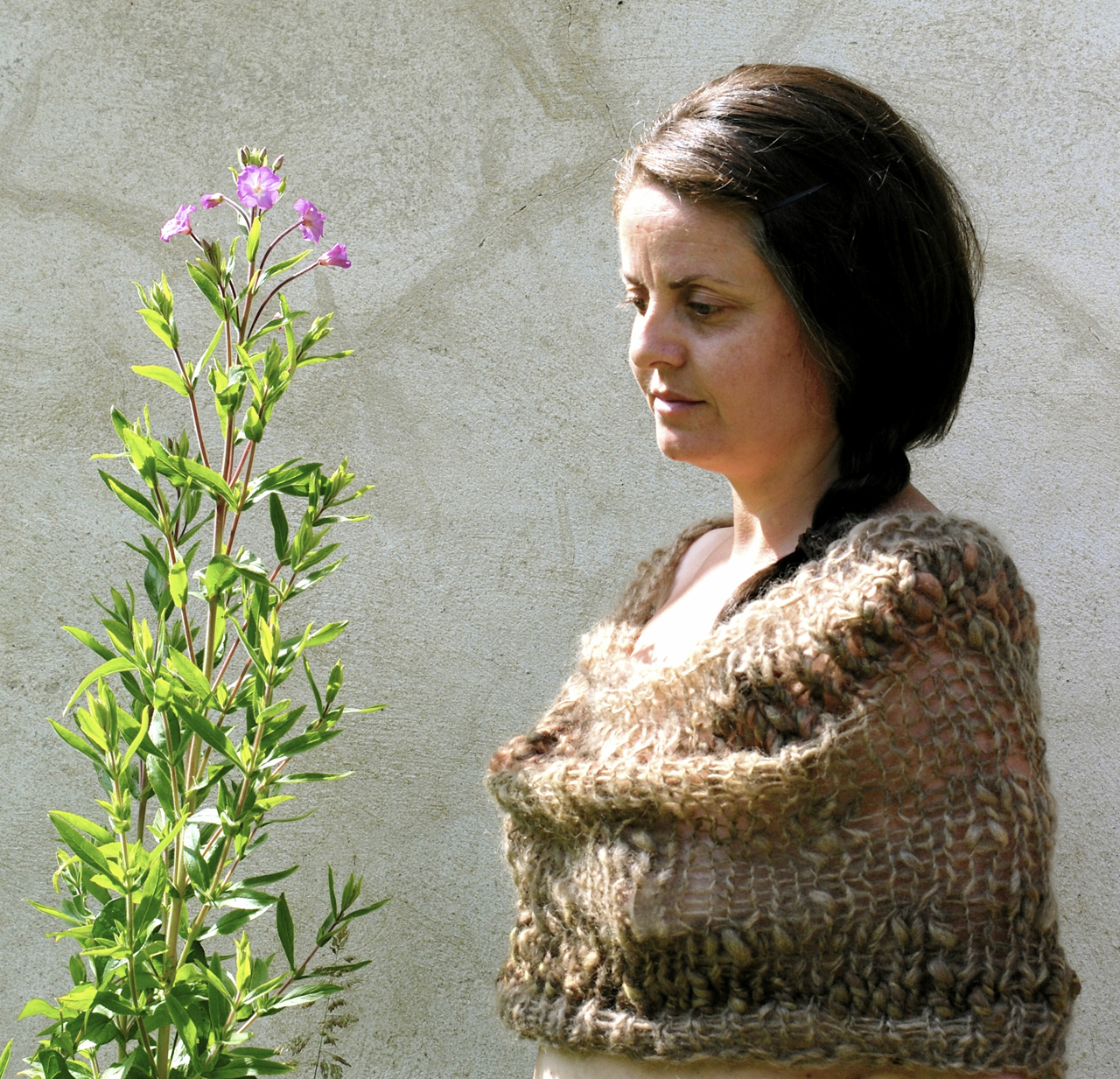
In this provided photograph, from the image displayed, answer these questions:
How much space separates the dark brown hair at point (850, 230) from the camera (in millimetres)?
1085

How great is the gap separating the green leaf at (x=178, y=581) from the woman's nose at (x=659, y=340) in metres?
0.50

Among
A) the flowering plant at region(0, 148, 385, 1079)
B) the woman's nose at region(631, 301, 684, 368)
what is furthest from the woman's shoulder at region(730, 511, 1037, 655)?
the flowering plant at region(0, 148, 385, 1079)

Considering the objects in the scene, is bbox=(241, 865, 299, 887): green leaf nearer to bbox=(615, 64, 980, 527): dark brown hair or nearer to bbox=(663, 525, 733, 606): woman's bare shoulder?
bbox=(663, 525, 733, 606): woman's bare shoulder

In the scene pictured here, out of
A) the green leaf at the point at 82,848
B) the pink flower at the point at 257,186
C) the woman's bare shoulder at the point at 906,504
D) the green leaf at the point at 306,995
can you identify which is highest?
the pink flower at the point at 257,186

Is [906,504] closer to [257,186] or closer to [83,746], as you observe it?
[257,186]

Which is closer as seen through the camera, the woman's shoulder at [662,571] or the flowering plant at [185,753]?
the flowering plant at [185,753]

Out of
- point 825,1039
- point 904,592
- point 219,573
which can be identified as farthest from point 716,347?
point 825,1039

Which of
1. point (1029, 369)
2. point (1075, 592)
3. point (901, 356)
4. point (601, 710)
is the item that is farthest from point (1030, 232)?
point (601, 710)

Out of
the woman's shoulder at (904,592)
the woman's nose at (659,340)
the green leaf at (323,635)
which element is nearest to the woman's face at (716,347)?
the woman's nose at (659,340)

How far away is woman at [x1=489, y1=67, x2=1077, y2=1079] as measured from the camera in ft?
3.21

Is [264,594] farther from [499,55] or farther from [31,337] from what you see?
[499,55]

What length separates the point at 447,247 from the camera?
2.02m

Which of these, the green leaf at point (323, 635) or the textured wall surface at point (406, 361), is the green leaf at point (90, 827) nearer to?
the green leaf at point (323, 635)

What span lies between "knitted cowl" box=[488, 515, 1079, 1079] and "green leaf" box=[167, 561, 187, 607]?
1.45 feet
